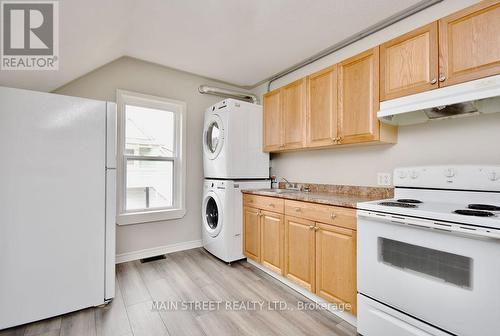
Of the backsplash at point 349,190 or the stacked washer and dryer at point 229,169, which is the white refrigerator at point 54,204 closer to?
the stacked washer and dryer at point 229,169

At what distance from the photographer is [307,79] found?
2535mm

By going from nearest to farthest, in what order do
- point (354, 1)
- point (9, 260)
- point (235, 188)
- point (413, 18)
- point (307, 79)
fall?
1. point (9, 260)
2. point (354, 1)
3. point (413, 18)
4. point (307, 79)
5. point (235, 188)

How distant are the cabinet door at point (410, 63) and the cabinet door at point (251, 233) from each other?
5.83ft

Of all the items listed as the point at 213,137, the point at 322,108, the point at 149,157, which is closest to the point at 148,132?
the point at 149,157

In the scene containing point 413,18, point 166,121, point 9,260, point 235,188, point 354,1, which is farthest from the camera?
point 166,121

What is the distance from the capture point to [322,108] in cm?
237

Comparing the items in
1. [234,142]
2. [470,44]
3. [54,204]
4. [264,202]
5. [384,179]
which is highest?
[470,44]

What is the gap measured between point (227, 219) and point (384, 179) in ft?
5.73

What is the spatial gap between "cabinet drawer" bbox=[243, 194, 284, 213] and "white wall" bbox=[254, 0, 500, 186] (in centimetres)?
68

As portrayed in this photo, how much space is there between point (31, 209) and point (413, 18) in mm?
3394

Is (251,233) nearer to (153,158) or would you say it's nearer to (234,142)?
(234,142)

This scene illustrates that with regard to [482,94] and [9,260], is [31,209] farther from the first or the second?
[482,94]

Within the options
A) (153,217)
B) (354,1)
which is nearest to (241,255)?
(153,217)

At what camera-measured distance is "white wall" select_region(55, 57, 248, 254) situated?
9.01ft
